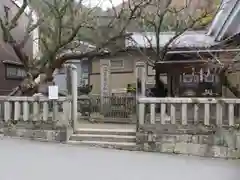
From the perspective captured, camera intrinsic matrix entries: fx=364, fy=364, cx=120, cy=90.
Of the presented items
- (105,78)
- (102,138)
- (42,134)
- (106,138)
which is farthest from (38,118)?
(105,78)

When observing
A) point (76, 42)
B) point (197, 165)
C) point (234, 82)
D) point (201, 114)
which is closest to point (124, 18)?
point (76, 42)

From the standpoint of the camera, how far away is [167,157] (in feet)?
30.3

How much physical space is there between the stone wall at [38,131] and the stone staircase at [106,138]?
1.09 ft

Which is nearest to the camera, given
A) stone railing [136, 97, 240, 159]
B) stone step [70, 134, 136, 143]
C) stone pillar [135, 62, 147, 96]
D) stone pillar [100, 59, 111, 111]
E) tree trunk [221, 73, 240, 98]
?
stone railing [136, 97, 240, 159]

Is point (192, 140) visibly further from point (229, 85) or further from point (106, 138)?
point (229, 85)

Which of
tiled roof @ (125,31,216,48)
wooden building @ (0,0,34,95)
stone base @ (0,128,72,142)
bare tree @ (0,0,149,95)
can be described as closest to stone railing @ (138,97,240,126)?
stone base @ (0,128,72,142)

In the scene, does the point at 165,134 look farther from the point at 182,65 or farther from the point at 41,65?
the point at 41,65

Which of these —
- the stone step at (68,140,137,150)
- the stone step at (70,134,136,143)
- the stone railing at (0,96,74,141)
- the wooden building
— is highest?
the wooden building

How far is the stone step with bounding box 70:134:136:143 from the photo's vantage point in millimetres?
10711

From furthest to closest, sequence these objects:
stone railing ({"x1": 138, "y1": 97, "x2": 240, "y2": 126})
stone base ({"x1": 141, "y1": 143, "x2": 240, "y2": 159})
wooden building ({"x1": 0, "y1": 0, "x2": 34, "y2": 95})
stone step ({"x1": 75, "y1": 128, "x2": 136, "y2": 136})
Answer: wooden building ({"x1": 0, "y1": 0, "x2": 34, "y2": 95}) → stone step ({"x1": 75, "y1": 128, "x2": 136, "y2": 136}) → stone railing ({"x1": 138, "y1": 97, "x2": 240, "y2": 126}) → stone base ({"x1": 141, "y1": 143, "x2": 240, "y2": 159})

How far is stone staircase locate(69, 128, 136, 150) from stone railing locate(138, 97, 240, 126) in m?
0.70

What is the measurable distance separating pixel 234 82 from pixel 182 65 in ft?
6.51

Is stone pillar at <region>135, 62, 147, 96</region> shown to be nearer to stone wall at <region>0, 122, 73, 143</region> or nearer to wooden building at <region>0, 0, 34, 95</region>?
stone wall at <region>0, 122, 73, 143</region>

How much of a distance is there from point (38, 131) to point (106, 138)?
2.07 m
